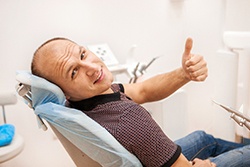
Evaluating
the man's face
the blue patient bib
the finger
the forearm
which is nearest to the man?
the man's face

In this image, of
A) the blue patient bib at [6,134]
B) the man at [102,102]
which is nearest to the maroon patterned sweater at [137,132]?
the man at [102,102]

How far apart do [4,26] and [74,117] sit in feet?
3.98

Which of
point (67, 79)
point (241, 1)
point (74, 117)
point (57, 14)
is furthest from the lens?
point (241, 1)

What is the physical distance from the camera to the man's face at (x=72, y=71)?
1042mm

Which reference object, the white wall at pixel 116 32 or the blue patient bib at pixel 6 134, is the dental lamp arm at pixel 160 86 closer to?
the blue patient bib at pixel 6 134

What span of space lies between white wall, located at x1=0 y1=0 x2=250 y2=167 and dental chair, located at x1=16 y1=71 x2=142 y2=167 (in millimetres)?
1021

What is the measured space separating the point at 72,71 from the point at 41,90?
13cm

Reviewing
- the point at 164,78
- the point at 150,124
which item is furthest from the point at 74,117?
the point at 164,78

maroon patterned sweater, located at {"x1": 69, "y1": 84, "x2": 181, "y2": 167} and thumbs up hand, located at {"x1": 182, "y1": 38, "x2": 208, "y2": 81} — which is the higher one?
thumbs up hand, located at {"x1": 182, "y1": 38, "x2": 208, "y2": 81}

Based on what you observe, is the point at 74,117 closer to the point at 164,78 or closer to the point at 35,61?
the point at 35,61

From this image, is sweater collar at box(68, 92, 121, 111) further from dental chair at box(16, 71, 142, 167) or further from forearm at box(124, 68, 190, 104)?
forearm at box(124, 68, 190, 104)

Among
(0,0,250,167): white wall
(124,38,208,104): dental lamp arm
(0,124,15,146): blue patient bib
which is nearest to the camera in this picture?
(124,38,208,104): dental lamp arm

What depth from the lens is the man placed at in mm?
959

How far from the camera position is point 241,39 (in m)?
1.87
